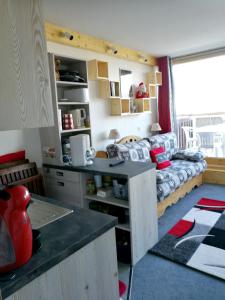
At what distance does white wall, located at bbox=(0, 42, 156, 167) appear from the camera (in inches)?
104

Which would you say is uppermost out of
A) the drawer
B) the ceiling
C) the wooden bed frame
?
the ceiling

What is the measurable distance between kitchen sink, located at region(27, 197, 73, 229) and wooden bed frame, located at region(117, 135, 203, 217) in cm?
182

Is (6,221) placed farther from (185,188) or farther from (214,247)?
(185,188)

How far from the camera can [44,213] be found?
4.41 feet

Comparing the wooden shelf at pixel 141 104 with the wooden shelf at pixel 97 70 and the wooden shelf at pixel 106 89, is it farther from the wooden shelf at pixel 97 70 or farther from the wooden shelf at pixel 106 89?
the wooden shelf at pixel 97 70

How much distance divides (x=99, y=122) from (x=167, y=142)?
1.39 metres

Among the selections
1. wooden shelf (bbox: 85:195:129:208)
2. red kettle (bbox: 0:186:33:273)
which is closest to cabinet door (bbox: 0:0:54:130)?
red kettle (bbox: 0:186:33:273)

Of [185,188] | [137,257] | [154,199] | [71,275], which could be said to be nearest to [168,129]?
[185,188]

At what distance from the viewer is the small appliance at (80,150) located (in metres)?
2.36

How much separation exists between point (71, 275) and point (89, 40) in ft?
10.3

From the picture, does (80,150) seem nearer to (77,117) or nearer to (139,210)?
(77,117)

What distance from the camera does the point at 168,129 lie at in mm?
4898

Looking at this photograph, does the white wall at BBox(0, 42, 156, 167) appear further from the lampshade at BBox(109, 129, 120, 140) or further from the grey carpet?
the grey carpet

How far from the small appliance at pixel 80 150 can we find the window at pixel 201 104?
307 centimetres
